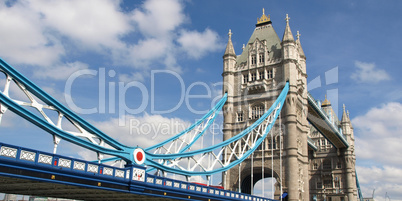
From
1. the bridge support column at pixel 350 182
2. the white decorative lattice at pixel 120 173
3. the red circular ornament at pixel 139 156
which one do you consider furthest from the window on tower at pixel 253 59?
the bridge support column at pixel 350 182

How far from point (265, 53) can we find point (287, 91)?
6.33 metres

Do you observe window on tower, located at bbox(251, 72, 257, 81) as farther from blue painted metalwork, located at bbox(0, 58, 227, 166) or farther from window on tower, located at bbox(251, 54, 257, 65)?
blue painted metalwork, located at bbox(0, 58, 227, 166)

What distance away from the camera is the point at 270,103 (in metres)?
45.2

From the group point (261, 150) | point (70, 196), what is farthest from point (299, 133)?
point (70, 196)

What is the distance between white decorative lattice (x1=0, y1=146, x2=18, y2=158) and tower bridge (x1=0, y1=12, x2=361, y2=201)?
4 cm

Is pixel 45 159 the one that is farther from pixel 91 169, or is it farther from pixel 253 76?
pixel 253 76

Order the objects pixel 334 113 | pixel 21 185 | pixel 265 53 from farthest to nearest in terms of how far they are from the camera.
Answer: pixel 334 113
pixel 265 53
pixel 21 185

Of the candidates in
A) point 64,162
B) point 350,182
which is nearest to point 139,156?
point 64,162

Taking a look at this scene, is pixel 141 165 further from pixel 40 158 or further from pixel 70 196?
pixel 40 158

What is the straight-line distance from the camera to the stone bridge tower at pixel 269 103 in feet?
139

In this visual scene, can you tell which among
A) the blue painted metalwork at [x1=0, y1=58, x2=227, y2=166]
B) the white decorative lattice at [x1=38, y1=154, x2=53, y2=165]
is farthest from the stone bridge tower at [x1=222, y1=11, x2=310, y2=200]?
the white decorative lattice at [x1=38, y1=154, x2=53, y2=165]

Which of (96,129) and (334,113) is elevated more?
(334,113)

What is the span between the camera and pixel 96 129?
21781 mm

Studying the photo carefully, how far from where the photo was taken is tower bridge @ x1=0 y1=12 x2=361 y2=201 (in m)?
19.0
